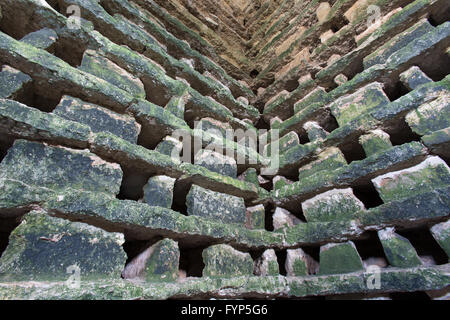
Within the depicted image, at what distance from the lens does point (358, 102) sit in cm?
196

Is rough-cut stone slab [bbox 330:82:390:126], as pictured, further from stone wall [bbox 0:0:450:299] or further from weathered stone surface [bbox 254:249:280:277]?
weathered stone surface [bbox 254:249:280:277]

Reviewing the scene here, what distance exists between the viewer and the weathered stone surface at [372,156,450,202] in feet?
4.50

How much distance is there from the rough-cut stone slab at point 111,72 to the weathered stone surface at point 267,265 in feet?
5.37

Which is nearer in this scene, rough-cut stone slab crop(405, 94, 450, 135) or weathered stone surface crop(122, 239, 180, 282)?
weathered stone surface crop(122, 239, 180, 282)

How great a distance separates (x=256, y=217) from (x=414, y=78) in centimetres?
162

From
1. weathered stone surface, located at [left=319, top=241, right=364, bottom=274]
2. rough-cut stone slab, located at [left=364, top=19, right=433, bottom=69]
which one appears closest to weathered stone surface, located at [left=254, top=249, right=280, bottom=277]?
weathered stone surface, located at [left=319, top=241, right=364, bottom=274]

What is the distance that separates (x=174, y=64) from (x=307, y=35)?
5.72ft

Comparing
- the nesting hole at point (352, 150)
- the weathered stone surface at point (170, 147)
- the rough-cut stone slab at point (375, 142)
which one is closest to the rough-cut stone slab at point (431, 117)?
the rough-cut stone slab at point (375, 142)

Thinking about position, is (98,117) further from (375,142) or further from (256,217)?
(375,142)

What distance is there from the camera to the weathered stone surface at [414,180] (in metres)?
1.37

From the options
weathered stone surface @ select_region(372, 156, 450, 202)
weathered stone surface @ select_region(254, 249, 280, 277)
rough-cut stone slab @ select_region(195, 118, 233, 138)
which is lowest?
weathered stone surface @ select_region(254, 249, 280, 277)

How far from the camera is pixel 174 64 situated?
226 centimetres

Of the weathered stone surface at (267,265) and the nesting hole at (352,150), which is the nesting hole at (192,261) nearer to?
the weathered stone surface at (267,265)

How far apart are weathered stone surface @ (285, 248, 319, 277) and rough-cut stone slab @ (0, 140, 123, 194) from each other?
1.39 meters
